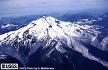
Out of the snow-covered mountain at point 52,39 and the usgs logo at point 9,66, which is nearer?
the usgs logo at point 9,66

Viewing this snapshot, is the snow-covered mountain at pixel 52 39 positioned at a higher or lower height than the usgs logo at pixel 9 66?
higher

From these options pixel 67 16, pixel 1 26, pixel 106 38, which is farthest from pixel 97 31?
pixel 1 26

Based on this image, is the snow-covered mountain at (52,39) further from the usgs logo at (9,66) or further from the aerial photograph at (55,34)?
the usgs logo at (9,66)

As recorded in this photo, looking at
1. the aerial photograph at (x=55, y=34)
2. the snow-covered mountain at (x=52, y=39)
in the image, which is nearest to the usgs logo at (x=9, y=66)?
the aerial photograph at (x=55, y=34)

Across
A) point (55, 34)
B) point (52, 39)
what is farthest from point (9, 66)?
point (55, 34)

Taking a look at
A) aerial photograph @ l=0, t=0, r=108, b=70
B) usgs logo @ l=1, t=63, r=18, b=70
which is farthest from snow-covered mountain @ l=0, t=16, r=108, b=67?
usgs logo @ l=1, t=63, r=18, b=70

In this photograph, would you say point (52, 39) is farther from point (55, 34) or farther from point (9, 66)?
point (9, 66)

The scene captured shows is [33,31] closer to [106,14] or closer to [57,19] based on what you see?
[57,19]
